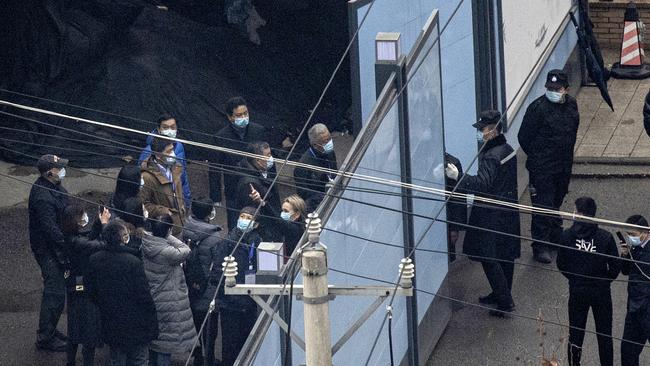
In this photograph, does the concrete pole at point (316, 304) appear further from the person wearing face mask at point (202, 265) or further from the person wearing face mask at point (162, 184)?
the person wearing face mask at point (162, 184)

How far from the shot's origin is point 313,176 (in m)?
12.0

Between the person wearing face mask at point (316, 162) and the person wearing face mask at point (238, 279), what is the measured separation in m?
1.04

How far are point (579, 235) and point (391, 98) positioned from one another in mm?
1632

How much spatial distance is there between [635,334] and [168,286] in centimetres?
319

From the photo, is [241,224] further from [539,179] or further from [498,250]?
[539,179]

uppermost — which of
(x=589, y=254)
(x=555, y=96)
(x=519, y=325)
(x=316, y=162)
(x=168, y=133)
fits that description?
(x=555, y=96)

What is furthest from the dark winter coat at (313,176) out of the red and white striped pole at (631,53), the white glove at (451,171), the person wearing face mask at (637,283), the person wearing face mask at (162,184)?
the red and white striped pole at (631,53)

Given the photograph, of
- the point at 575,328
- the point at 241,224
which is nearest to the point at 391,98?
the point at 241,224

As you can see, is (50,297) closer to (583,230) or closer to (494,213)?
(494,213)

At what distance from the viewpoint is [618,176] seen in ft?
48.5

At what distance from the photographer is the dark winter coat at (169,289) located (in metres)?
10.6

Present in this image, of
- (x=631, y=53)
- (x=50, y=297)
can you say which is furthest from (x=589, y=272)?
(x=631, y=53)

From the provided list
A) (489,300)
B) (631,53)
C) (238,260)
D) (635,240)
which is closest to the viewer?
(635,240)

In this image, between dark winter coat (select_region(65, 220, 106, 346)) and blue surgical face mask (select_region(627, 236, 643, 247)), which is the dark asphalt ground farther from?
dark winter coat (select_region(65, 220, 106, 346))
